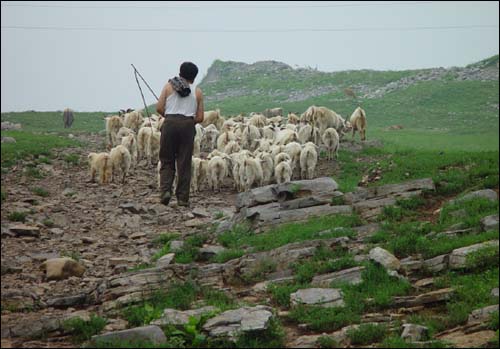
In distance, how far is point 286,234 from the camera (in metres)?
12.9

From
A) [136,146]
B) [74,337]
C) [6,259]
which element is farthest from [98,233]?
Answer: [136,146]

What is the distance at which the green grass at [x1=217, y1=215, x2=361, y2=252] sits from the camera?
41.4ft

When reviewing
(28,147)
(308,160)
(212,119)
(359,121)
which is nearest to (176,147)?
(308,160)

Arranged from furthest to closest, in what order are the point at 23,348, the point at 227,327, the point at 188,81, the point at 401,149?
the point at 401,149
the point at 188,81
the point at 227,327
the point at 23,348

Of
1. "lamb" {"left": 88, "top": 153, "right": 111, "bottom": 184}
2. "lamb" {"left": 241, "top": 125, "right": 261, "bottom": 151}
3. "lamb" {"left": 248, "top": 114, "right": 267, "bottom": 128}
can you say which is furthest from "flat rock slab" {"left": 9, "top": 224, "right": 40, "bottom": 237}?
"lamb" {"left": 248, "top": 114, "right": 267, "bottom": 128}

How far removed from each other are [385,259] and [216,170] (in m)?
9.44

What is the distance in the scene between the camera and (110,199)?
1709cm

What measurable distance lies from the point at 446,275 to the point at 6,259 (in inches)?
256

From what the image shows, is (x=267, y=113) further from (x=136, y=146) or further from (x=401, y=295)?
(x=401, y=295)

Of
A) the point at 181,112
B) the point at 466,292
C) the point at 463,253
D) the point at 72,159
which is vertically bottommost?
the point at 466,292

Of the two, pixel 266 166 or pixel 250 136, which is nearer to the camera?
pixel 266 166

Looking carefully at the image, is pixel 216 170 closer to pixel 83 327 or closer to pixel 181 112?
pixel 181 112

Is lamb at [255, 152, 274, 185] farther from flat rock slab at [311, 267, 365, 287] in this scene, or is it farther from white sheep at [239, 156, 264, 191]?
flat rock slab at [311, 267, 365, 287]

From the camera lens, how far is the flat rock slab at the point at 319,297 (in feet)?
32.1
